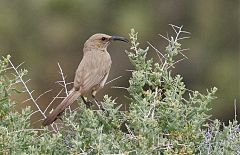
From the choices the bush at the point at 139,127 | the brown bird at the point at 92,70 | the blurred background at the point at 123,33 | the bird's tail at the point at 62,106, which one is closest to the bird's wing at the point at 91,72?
the brown bird at the point at 92,70

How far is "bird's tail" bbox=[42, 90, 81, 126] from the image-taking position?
17.3 ft

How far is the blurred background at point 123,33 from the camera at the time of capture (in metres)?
15.8

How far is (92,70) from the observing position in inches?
260

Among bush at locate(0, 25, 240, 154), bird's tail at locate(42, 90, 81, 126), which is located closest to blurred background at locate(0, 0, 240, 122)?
bird's tail at locate(42, 90, 81, 126)

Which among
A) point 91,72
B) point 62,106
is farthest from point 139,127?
point 91,72

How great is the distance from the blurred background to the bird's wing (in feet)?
27.7

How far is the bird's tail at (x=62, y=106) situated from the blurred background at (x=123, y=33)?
916cm

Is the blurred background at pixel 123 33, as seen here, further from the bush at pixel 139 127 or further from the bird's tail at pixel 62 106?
the bush at pixel 139 127

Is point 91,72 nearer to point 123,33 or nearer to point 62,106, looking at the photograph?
point 62,106

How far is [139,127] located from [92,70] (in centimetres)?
201

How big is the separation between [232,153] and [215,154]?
3.4 inches

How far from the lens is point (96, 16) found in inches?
672

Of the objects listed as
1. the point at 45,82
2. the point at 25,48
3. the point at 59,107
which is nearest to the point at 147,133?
the point at 59,107

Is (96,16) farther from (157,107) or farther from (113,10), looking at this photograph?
(157,107)
